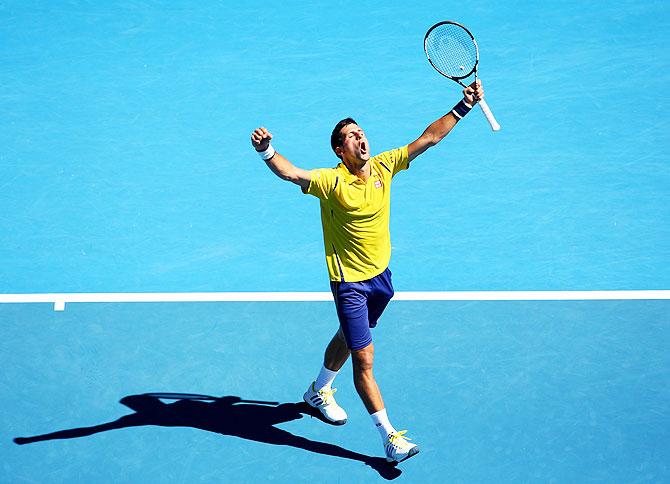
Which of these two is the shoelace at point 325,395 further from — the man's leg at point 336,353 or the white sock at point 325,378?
the man's leg at point 336,353

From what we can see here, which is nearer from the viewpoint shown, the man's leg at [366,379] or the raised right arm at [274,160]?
the raised right arm at [274,160]

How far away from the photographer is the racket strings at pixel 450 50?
7676mm

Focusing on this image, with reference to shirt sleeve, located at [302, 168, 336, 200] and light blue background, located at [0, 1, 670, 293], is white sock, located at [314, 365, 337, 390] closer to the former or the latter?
shirt sleeve, located at [302, 168, 336, 200]

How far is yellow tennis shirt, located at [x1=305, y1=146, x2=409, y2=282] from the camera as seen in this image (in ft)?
22.1

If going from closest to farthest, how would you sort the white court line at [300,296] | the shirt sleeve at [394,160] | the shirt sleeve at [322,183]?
the shirt sleeve at [322,183] → the shirt sleeve at [394,160] → the white court line at [300,296]

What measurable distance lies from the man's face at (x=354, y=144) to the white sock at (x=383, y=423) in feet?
5.61

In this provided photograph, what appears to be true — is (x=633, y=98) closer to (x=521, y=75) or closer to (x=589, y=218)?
(x=521, y=75)

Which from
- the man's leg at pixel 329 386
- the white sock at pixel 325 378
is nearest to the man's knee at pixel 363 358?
the man's leg at pixel 329 386

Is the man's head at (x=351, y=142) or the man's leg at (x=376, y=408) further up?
the man's head at (x=351, y=142)

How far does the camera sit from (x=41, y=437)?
23.7 feet

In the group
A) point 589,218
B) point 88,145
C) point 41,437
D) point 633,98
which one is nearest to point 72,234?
point 88,145

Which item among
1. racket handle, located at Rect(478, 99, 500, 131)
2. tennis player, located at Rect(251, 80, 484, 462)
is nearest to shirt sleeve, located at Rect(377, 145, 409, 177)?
tennis player, located at Rect(251, 80, 484, 462)

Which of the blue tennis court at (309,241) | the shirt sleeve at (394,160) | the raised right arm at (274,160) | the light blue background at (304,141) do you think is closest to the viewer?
the raised right arm at (274,160)

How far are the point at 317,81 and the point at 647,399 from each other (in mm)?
5899
